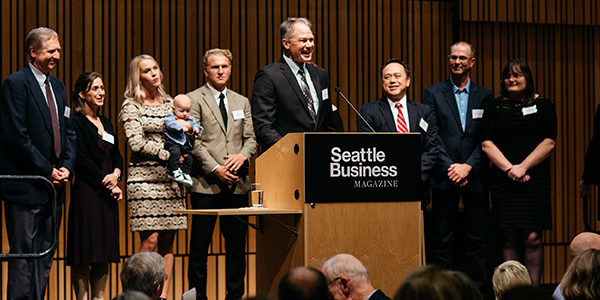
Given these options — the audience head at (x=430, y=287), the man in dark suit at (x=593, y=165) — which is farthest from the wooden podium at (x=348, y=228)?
the man in dark suit at (x=593, y=165)

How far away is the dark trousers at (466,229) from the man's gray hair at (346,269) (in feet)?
6.88

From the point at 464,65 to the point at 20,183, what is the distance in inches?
110

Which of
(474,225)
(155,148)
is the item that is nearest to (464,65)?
(474,225)

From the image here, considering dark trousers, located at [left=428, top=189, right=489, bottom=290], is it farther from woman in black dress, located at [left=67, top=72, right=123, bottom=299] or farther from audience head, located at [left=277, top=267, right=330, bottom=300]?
audience head, located at [left=277, top=267, right=330, bottom=300]

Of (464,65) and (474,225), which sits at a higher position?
(464,65)

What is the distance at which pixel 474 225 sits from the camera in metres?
4.75

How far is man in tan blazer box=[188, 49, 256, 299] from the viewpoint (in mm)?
4461

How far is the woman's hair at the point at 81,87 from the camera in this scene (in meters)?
4.45

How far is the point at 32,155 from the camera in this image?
155 inches

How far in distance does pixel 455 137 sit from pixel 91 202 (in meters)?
2.26

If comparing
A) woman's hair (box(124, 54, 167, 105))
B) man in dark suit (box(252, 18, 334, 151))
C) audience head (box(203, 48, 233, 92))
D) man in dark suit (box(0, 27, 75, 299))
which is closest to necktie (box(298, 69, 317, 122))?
man in dark suit (box(252, 18, 334, 151))

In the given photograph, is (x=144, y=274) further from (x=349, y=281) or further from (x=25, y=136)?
(x=25, y=136)

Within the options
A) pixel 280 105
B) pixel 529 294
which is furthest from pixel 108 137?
pixel 529 294

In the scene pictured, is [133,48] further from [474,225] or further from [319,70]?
[474,225]
